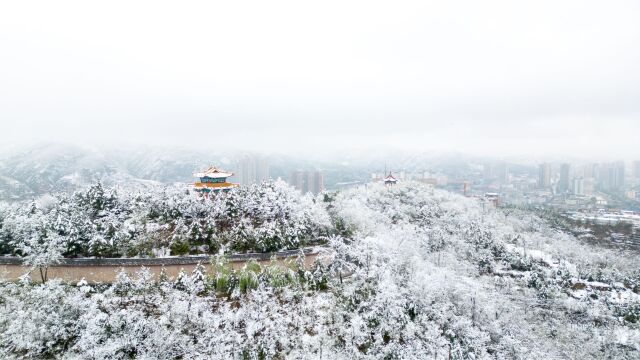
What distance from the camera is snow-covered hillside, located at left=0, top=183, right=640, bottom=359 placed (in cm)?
2145

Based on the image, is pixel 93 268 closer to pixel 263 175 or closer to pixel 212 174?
pixel 212 174

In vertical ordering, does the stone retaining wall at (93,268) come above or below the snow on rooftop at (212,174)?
below

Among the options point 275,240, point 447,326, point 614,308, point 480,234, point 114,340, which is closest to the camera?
point 114,340

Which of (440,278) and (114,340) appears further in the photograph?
(440,278)

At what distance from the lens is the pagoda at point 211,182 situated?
40628 millimetres

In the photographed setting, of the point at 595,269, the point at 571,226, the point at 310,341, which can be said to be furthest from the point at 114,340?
the point at 571,226

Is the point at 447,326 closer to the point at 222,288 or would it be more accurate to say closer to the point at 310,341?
the point at 310,341

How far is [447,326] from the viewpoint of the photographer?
2592 centimetres

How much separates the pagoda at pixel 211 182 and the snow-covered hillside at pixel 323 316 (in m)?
10.2

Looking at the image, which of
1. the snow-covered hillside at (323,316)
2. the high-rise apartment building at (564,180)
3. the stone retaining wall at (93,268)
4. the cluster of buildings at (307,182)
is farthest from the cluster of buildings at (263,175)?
the high-rise apartment building at (564,180)

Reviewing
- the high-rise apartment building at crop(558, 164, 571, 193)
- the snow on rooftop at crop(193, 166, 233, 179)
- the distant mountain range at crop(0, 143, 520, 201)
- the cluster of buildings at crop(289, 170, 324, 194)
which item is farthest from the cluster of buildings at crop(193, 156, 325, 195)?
the high-rise apartment building at crop(558, 164, 571, 193)

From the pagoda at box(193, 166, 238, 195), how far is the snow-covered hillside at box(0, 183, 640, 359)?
10206 millimetres

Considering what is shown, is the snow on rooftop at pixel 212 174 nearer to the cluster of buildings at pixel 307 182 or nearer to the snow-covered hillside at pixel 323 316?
the snow-covered hillside at pixel 323 316

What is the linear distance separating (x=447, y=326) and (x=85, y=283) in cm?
2374
